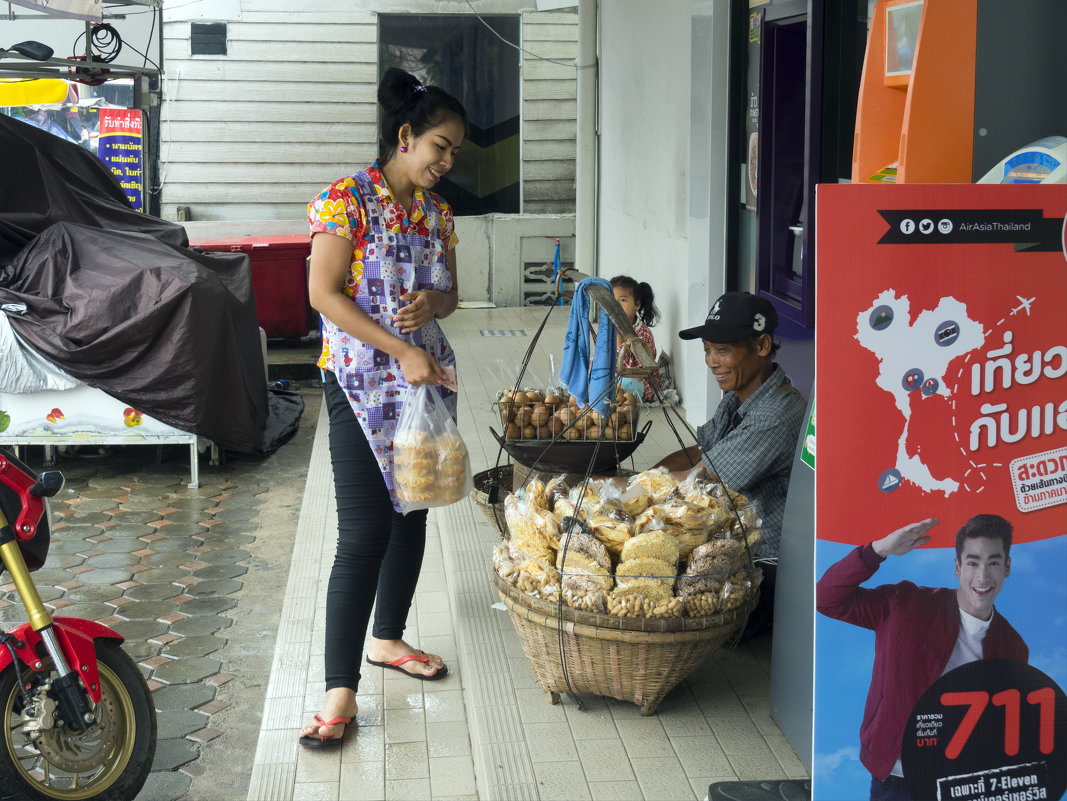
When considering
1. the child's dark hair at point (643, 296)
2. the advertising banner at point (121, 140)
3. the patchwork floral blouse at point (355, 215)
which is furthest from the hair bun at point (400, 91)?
the advertising banner at point (121, 140)

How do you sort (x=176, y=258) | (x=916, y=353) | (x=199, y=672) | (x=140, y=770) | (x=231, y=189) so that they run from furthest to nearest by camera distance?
1. (x=231, y=189)
2. (x=176, y=258)
3. (x=199, y=672)
4. (x=140, y=770)
5. (x=916, y=353)

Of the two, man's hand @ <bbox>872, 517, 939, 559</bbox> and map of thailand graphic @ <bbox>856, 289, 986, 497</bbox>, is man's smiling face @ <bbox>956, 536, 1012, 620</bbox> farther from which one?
map of thailand graphic @ <bbox>856, 289, 986, 497</bbox>

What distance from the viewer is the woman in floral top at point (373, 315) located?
3131 mm

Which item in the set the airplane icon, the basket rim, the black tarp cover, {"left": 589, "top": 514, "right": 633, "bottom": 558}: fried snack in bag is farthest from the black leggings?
the black tarp cover

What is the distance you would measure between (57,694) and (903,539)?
2.18 meters

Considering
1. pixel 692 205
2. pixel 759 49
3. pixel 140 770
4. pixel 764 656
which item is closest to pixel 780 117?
pixel 759 49

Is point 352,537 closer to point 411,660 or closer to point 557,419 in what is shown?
point 411,660

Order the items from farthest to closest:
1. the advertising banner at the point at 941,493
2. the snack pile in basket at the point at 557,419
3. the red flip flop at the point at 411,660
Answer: the snack pile in basket at the point at 557,419, the red flip flop at the point at 411,660, the advertising banner at the point at 941,493

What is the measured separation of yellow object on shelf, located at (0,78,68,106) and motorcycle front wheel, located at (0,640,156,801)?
6872 millimetres

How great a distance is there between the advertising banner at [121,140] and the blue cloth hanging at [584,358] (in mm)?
7491

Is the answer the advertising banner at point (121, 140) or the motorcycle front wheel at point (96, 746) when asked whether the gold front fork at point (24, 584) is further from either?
the advertising banner at point (121, 140)

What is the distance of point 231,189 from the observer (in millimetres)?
13664

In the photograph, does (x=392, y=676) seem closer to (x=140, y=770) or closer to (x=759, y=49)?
(x=140, y=770)

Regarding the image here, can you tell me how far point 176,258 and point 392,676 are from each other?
162 inches
